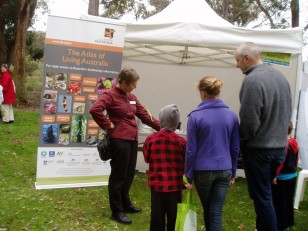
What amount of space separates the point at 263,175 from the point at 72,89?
2644 mm

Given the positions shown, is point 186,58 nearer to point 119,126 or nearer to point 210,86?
point 119,126

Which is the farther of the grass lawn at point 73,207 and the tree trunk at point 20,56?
the tree trunk at point 20,56

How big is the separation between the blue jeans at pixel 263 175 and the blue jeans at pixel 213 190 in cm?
22

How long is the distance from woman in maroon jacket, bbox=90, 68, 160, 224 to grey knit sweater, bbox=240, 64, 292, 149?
1.28m

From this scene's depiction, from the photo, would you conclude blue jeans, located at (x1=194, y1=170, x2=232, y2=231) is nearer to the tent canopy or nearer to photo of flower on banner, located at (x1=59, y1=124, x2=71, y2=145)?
the tent canopy

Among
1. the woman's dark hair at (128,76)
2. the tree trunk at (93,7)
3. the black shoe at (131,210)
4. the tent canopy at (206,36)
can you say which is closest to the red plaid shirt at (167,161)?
the woman's dark hair at (128,76)

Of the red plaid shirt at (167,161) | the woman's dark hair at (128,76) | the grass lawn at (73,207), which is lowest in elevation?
the grass lawn at (73,207)

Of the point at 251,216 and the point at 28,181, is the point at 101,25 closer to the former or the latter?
the point at 28,181

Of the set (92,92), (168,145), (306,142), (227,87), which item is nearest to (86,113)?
(92,92)

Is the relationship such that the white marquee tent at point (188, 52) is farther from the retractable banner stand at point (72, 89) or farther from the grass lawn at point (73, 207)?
the grass lawn at point (73, 207)

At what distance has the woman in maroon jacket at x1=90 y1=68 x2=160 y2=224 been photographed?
3713 mm

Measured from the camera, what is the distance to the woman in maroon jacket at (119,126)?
12.2 ft

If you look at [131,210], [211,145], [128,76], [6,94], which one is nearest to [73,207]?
[131,210]

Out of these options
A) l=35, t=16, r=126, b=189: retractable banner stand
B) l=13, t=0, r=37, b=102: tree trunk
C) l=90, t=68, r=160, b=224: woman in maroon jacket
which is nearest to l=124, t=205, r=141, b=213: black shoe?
l=90, t=68, r=160, b=224: woman in maroon jacket
